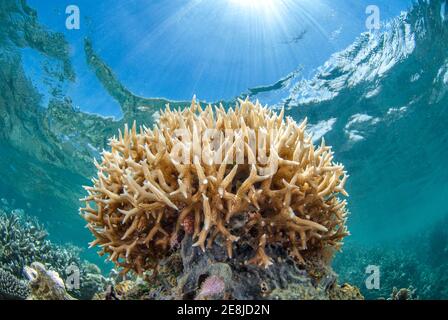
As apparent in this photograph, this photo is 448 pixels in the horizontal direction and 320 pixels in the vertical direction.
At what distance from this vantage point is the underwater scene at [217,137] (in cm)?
303

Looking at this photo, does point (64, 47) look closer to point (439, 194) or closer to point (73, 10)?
point (73, 10)

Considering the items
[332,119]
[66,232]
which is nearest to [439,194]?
[332,119]

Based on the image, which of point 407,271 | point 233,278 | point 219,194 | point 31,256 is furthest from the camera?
point 407,271

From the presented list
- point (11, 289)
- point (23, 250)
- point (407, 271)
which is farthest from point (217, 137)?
point (407, 271)

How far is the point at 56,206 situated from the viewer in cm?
3622

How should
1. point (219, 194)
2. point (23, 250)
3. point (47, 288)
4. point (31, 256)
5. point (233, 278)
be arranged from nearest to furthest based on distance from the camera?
1. point (219, 194)
2. point (233, 278)
3. point (47, 288)
4. point (23, 250)
5. point (31, 256)

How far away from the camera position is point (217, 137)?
344cm

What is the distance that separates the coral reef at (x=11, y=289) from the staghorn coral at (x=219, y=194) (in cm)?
330

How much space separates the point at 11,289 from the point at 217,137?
4.99 meters

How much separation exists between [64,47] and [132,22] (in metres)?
3.25

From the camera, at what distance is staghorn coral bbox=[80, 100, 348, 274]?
2.89 metres

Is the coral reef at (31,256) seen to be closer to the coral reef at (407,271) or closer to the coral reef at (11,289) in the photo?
the coral reef at (11,289)

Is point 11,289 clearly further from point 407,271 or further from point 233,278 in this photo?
point 407,271

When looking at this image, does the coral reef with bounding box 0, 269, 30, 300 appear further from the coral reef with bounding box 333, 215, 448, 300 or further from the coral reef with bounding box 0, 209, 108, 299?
the coral reef with bounding box 333, 215, 448, 300
